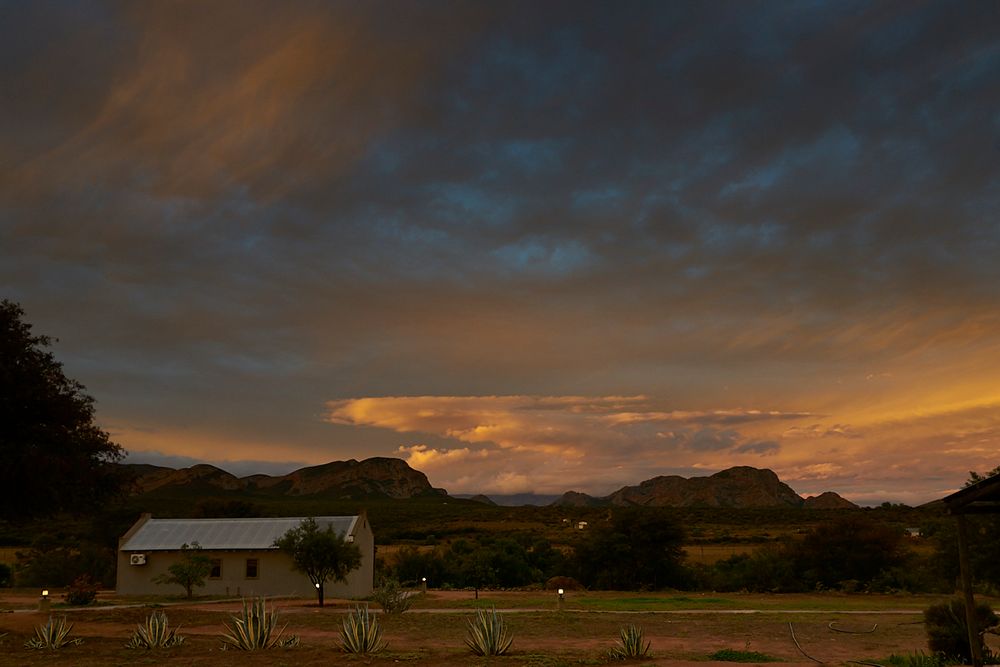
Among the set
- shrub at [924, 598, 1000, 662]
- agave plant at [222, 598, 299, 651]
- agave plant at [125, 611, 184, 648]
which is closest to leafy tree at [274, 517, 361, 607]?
agave plant at [125, 611, 184, 648]

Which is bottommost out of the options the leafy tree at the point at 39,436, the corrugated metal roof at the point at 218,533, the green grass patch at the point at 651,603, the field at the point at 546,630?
the green grass patch at the point at 651,603

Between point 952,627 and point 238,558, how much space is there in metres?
33.6

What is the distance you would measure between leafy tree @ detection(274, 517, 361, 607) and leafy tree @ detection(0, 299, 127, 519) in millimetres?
12352

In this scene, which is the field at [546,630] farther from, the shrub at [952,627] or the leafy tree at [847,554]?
the leafy tree at [847,554]

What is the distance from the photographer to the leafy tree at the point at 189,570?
125ft

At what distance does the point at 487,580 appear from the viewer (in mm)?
49375

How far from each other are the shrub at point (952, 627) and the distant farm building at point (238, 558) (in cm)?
2888

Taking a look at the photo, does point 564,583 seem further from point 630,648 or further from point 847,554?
point 630,648

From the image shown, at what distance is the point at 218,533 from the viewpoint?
1688 inches

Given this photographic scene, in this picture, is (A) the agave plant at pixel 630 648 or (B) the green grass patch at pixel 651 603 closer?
(A) the agave plant at pixel 630 648

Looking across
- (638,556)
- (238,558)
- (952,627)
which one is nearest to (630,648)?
(952,627)

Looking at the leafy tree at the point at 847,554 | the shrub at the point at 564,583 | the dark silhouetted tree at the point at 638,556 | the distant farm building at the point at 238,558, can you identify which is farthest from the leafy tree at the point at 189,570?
the leafy tree at the point at 847,554

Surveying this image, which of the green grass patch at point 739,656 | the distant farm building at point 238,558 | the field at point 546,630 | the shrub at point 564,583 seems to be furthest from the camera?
the shrub at point 564,583

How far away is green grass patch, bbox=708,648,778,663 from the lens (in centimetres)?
1611
